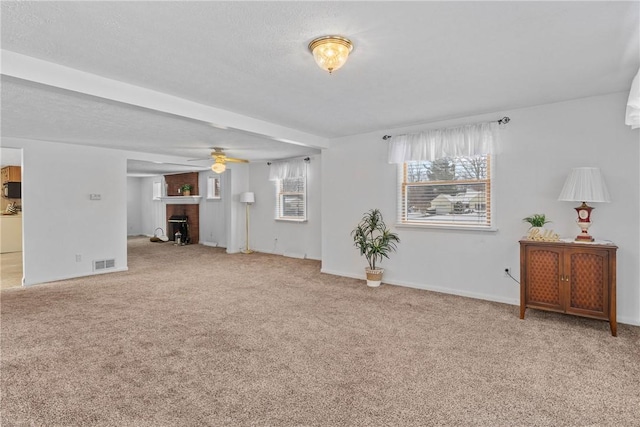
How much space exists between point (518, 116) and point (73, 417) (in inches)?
194

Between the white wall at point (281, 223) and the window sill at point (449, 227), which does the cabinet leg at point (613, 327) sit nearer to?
the window sill at point (449, 227)

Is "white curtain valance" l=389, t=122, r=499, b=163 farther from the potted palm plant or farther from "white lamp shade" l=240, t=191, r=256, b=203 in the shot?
"white lamp shade" l=240, t=191, r=256, b=203

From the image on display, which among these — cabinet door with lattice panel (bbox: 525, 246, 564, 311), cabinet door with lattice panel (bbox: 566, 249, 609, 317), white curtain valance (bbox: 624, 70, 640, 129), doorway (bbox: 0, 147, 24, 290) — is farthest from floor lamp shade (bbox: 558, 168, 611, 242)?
doorway (bbox: 0, 147, 24, 290)

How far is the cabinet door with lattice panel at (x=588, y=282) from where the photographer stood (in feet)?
10.5

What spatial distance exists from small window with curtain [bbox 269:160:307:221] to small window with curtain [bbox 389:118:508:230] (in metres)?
3.00

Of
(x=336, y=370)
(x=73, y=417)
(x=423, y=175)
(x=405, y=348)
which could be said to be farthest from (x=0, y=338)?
(x=423, y=175)

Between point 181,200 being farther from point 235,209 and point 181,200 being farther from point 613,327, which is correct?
point 613,327

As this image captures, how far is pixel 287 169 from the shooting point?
773 centimetres

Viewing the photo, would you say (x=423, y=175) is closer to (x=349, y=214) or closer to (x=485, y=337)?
(x=349, y=214)

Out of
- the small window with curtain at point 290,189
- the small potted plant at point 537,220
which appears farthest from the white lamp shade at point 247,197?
the small potted plant at point 537,220

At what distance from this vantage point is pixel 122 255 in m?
6.28

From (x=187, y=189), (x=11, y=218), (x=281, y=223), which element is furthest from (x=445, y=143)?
(x=11, y=218)

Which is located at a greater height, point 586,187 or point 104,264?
point 586,187

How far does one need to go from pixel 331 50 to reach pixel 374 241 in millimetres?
3212
